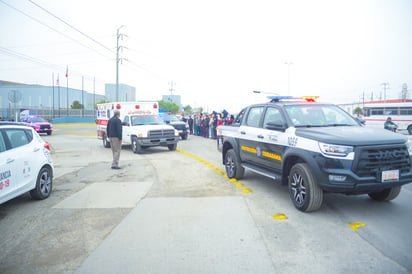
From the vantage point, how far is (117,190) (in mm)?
7547

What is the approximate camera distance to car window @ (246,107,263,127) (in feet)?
24.2

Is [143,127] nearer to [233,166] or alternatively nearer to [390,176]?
[233,166]

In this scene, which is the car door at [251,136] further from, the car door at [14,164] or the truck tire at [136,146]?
the truck tire at [136,146]

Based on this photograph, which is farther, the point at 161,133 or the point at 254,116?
the point at 161,133

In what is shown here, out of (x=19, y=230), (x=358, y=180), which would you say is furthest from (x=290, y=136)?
(x=19, y=230)

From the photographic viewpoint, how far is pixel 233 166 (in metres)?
8.29

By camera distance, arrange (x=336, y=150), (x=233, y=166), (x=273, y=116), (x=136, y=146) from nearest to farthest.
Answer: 1. (x=336, y=150)
2. (x=273, y=116)
3. (x=233, y=166)
4. (x=136, y=146)

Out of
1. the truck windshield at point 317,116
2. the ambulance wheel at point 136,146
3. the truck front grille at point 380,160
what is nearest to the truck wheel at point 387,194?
the truck front grille at point 380,160

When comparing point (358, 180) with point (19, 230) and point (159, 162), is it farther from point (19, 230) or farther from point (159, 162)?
point (159, 162)

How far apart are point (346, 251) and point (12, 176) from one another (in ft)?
18.1

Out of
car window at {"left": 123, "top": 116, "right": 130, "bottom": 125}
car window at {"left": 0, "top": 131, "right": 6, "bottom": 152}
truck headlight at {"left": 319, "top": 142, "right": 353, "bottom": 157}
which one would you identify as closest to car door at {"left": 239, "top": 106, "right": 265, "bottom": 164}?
truck headlight at {"left": 319, "top": 142, "right": 353, "bottom": 157}

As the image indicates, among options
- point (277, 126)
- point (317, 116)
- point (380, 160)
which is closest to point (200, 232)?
point (277, 126)

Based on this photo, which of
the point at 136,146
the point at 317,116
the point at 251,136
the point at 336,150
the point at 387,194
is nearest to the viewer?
the point at 336,150

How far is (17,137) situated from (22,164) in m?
0.62
